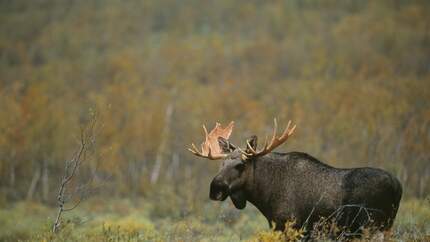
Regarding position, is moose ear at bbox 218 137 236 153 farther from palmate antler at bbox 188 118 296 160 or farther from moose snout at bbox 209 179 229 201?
moose snout at bbox 209 179 229 201

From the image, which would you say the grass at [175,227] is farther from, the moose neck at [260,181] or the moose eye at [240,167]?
the moose eye at [240,167]

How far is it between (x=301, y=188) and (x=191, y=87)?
205 ft

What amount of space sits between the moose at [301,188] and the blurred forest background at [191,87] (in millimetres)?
2035

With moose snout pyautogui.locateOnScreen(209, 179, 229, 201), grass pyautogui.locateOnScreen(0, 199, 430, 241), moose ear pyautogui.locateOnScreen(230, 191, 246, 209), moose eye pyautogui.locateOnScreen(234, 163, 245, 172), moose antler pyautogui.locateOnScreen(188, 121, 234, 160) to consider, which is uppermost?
moose antler pyautogui.locateOnScreen(188, 121, 234, 160)

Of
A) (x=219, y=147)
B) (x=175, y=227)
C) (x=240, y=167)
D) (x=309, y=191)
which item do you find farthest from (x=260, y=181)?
(x=175, y=227)

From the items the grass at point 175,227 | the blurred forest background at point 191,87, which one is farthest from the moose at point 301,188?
the blurred forest background at point 191,87

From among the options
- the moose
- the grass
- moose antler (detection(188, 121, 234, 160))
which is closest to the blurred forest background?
the grass

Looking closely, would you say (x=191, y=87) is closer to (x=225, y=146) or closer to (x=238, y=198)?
(x=225, y=146)

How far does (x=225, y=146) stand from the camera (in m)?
9.71

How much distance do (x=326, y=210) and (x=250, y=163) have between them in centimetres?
143

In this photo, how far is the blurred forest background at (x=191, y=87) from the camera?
35.8 meters

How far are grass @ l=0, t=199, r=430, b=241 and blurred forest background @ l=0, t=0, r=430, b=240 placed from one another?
2.72ft

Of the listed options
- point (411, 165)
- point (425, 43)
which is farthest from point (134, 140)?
point (425, 43)

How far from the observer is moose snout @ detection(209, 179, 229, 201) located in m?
8.91
